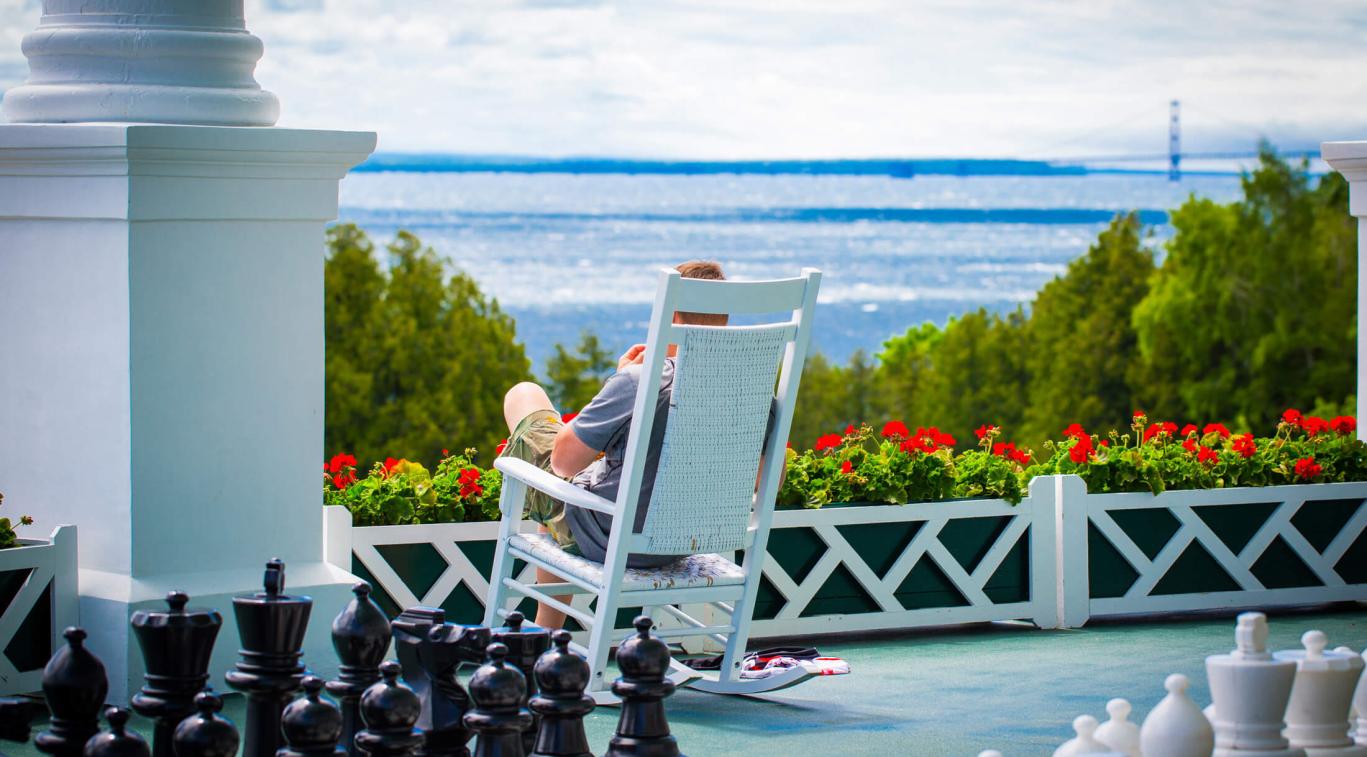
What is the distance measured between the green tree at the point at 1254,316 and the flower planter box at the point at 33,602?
23.9 m

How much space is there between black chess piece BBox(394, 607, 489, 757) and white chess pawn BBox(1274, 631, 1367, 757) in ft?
3.03

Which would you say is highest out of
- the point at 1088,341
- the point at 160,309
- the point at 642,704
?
the point at 1088,341

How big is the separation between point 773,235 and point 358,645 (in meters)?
80.5

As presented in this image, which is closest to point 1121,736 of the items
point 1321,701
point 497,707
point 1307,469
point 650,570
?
point 1321,701

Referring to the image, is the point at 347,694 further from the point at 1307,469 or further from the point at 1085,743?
the point at 1307,469

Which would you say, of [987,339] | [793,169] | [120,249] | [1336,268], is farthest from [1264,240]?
[793,169]

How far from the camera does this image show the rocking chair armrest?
4.01 metres

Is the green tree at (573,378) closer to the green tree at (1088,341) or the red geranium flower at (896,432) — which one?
the green tree at (1088,341)

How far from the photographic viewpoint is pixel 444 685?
6.84 ft

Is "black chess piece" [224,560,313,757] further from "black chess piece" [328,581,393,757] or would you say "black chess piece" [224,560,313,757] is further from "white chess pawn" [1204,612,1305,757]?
"white chess pawn" [1204,612,1305,757]

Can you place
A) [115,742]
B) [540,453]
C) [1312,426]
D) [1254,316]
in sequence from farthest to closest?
1. [1254,316]
2. [1312,426]
3. [540,453]
4. [115,742]

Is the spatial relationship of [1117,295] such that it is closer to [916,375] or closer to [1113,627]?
[916,375]

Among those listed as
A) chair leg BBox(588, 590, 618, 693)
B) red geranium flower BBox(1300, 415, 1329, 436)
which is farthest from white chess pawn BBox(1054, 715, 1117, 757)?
red geranium flower BBox(1300, 415, 1329, 436)

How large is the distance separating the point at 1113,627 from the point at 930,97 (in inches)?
2593
